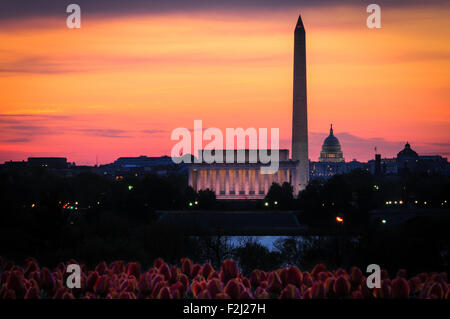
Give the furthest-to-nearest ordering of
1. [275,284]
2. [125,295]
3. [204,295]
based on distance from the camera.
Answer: [275,284]
[204,295]
[125,295]

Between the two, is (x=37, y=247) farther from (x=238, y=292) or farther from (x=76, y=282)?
(x=238, y=292)

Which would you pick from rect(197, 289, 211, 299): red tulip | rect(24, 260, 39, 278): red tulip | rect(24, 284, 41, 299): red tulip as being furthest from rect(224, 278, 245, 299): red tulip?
rect(24, 260, 39, 278): red tulip

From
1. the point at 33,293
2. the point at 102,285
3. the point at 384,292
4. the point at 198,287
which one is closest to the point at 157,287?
the point at 198,287

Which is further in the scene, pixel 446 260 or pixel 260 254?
pixel 260 254

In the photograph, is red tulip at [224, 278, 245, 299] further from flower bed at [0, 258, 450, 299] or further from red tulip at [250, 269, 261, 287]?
red tulip at [250, 269, 261, 287]

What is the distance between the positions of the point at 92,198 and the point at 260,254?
80542mm

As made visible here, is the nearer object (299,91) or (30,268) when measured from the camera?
(30,268)

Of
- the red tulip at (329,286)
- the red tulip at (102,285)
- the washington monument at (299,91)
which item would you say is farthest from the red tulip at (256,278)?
the washington monument at (299,91)

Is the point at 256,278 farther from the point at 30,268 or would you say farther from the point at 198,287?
the point at 30,268

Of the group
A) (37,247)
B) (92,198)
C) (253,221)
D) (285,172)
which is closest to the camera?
(37,247)

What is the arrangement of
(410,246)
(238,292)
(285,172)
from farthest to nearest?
(285,172), (410,246), (238,292)

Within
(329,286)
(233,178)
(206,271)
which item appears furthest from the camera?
(233,178)
